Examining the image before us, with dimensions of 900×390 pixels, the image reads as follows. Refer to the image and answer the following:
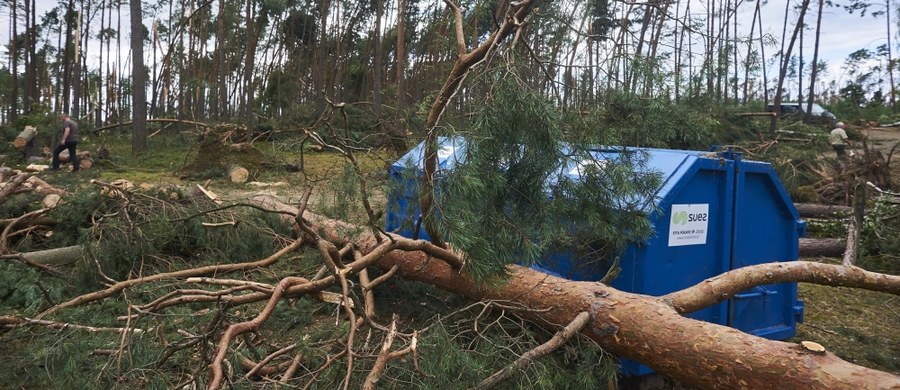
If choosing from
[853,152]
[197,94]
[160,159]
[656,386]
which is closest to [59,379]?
[656,386]

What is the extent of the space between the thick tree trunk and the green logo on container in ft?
1.69

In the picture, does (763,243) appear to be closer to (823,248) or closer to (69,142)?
(823,248)

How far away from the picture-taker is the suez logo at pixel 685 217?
13.1 feet

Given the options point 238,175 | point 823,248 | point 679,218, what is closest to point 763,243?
point 679,218

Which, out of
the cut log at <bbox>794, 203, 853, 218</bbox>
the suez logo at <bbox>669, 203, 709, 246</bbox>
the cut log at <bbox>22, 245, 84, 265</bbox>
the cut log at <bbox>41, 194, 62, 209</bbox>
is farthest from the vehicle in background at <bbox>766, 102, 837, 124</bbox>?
the cut log at <bbox>22, 245, 84, 265</bbox>

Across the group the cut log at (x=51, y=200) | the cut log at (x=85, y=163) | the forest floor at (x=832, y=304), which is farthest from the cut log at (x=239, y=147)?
the cut log at (x=51, y=200)

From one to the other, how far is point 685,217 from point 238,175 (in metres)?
9.21

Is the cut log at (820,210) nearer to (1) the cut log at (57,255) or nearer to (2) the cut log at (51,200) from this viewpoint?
(1) the cut log at (57,255)

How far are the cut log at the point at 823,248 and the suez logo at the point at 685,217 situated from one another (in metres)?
5.22

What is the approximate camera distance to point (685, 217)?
13.3ft

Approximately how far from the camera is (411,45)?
24938 mm

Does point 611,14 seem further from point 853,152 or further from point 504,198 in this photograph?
point 853,152

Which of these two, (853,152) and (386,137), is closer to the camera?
(386,137)

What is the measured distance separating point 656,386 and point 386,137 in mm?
2611
